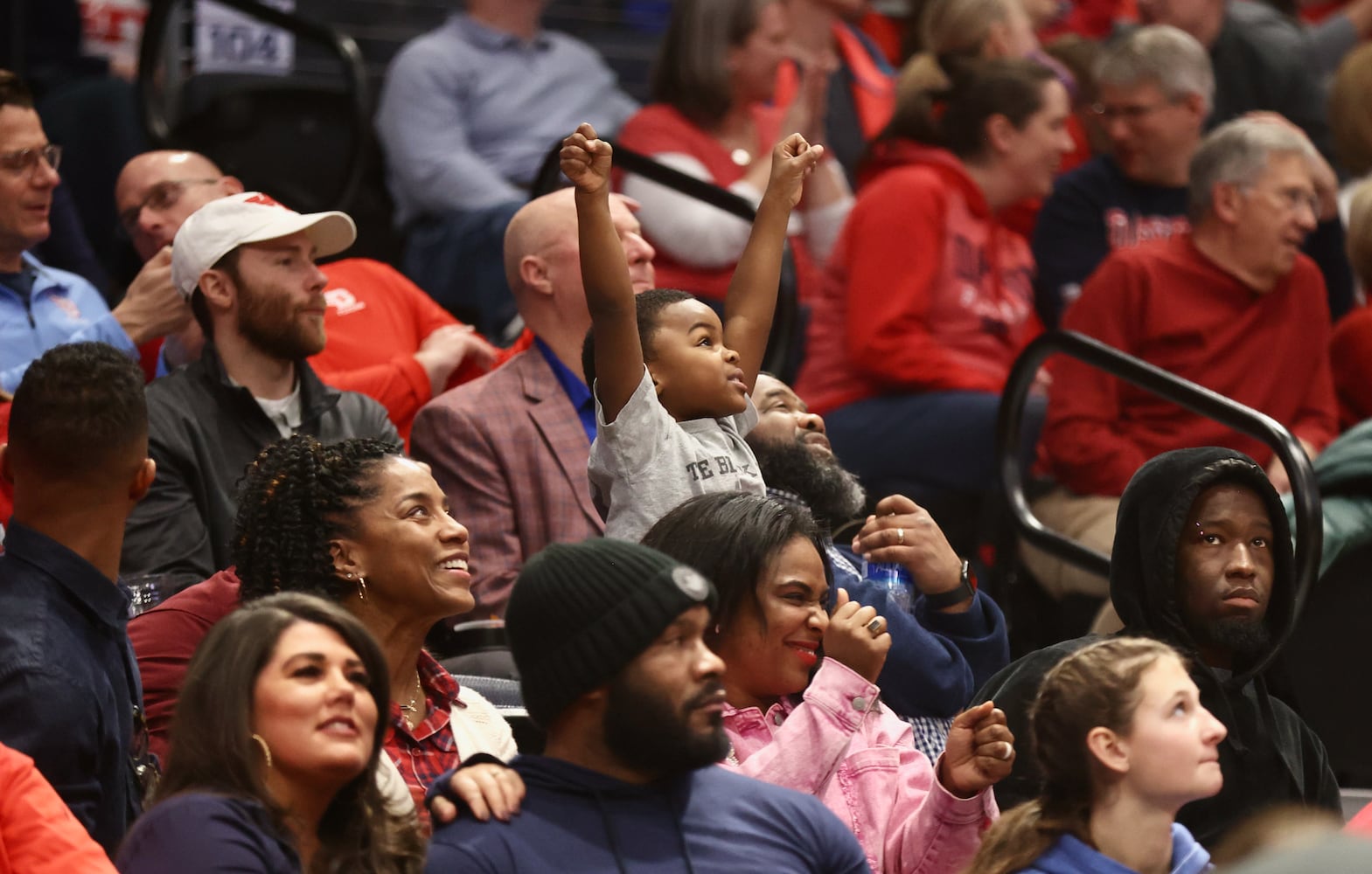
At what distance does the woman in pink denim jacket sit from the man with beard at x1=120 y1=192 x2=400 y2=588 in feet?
4.54

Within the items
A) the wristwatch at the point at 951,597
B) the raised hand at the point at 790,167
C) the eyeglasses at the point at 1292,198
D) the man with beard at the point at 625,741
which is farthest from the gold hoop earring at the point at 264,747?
the eyeglasses at the point at 1292,198

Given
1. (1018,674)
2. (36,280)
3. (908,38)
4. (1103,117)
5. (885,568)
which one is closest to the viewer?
(1018,674)

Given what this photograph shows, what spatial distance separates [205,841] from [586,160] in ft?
4.72

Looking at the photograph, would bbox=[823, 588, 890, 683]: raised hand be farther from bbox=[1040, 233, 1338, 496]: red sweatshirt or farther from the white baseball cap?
bbox=[1040, 233, 1338, 496]: red sweatshirt

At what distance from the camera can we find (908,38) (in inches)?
325

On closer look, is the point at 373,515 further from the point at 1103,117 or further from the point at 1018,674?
the point at 1103,117

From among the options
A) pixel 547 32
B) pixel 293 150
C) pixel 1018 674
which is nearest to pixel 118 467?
pixel 1018 674

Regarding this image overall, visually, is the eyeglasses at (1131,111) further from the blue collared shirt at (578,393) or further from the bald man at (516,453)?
the blue collared shirt at (578,393)

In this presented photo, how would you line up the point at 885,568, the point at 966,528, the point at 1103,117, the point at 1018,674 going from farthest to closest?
1. the point at 1103,117
2. the point at 966,528
3. the point at 885,568
4. the point at 1018,674

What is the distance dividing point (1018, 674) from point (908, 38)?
489cm

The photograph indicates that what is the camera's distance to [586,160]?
3.72m

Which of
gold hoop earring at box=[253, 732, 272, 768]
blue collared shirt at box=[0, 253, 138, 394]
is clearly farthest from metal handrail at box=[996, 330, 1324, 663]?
blue collared shirt at box=[0, 253, 138, 394]

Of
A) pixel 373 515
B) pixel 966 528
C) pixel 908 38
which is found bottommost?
pixel 966 528

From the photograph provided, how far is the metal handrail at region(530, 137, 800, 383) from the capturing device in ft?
19.7
